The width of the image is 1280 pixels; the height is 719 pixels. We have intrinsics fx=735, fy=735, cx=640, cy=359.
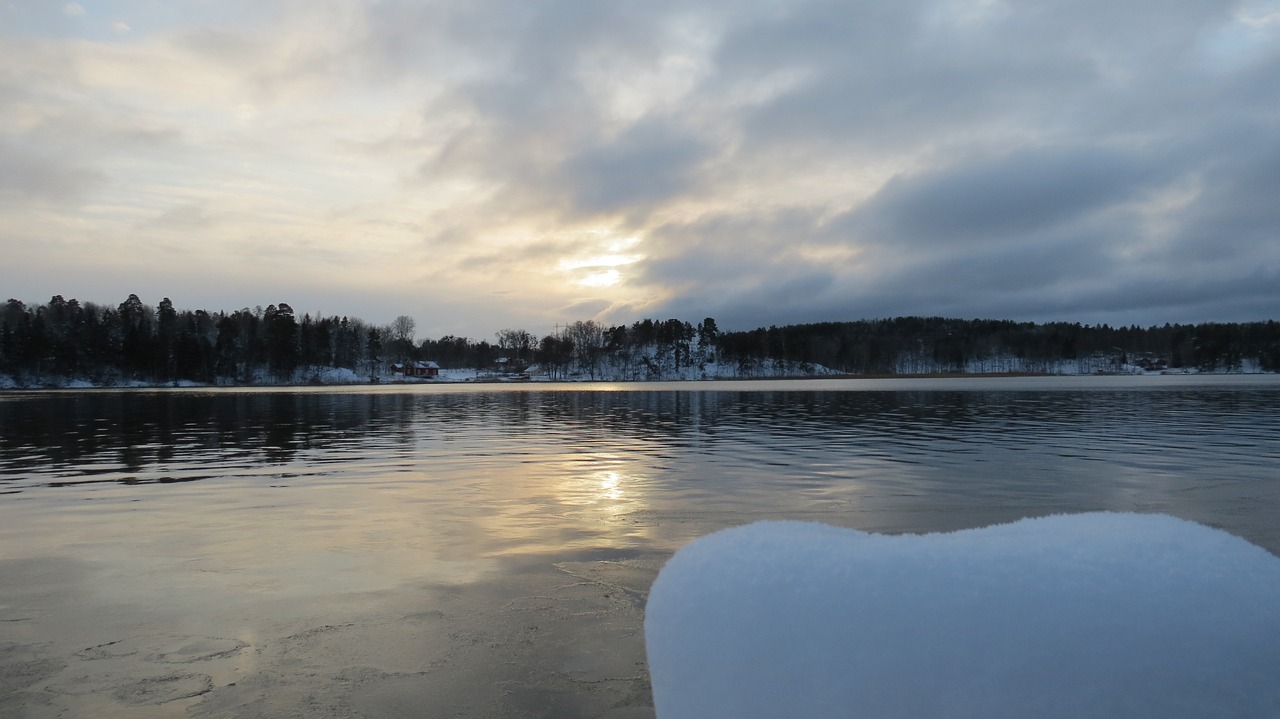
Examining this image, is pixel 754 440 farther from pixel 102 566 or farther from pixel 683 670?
pixel 683 670

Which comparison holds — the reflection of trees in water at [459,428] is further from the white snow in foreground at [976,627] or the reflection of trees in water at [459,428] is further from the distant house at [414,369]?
the distant house at [414,369]

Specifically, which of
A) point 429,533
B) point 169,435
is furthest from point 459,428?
point 429,533

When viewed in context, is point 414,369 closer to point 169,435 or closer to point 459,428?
point 459,428

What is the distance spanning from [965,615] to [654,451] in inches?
730

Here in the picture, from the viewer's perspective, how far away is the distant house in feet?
614

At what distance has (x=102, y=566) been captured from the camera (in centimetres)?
848

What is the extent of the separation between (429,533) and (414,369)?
188694 mm

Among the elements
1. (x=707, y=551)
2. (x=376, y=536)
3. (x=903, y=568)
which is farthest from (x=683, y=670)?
(x=376, y=536)

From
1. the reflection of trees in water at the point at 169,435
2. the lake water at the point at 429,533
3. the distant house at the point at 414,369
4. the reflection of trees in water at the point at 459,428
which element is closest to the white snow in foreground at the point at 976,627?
the lake water at the point at 429,533

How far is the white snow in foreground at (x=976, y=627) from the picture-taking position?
241cm

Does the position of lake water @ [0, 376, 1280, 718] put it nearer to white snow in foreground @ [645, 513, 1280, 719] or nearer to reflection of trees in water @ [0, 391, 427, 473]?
reflection of trees in water @ [0, 391, 427, 473]

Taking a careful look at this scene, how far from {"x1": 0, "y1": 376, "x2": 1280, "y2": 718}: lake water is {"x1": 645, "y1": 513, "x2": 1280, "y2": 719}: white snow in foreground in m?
2.23

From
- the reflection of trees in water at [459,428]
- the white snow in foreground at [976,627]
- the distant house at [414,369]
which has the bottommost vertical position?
the reflection of trees in water at [459,428]

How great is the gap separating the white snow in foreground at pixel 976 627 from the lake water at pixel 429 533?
7.32 ft
